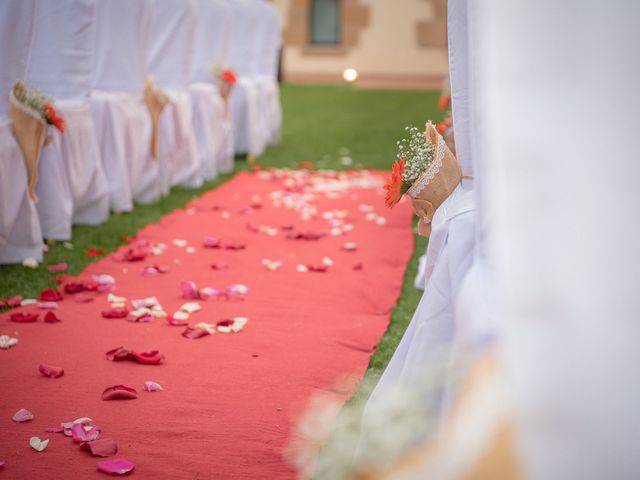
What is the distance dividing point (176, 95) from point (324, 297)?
10.7ft

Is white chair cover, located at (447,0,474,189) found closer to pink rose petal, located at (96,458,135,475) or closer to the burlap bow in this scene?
the burlap bow

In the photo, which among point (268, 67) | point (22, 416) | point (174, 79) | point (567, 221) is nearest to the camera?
point (567, 221)

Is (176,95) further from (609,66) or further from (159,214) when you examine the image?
(609,66)

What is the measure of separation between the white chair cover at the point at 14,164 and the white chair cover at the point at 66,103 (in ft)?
1.30

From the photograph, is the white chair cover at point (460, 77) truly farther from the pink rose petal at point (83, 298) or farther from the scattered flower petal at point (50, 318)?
the pink rose petal at point (83, 298)

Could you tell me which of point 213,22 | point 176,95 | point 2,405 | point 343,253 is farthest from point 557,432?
point 213,22

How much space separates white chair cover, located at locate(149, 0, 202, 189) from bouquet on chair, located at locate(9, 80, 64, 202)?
2.02m

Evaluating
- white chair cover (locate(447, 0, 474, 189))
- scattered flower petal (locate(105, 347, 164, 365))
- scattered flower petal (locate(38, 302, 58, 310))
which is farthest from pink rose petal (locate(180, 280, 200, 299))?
white chair cover (locate(447, 0, 474, 189))

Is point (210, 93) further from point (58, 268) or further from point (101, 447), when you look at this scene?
point (101, 447)

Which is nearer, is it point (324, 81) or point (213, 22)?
point (213, 22)

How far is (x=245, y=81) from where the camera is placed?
29.2ft

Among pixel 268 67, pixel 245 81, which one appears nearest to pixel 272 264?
pixel 245 81

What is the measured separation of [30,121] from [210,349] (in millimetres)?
1764

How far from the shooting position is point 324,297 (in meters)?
3.89
